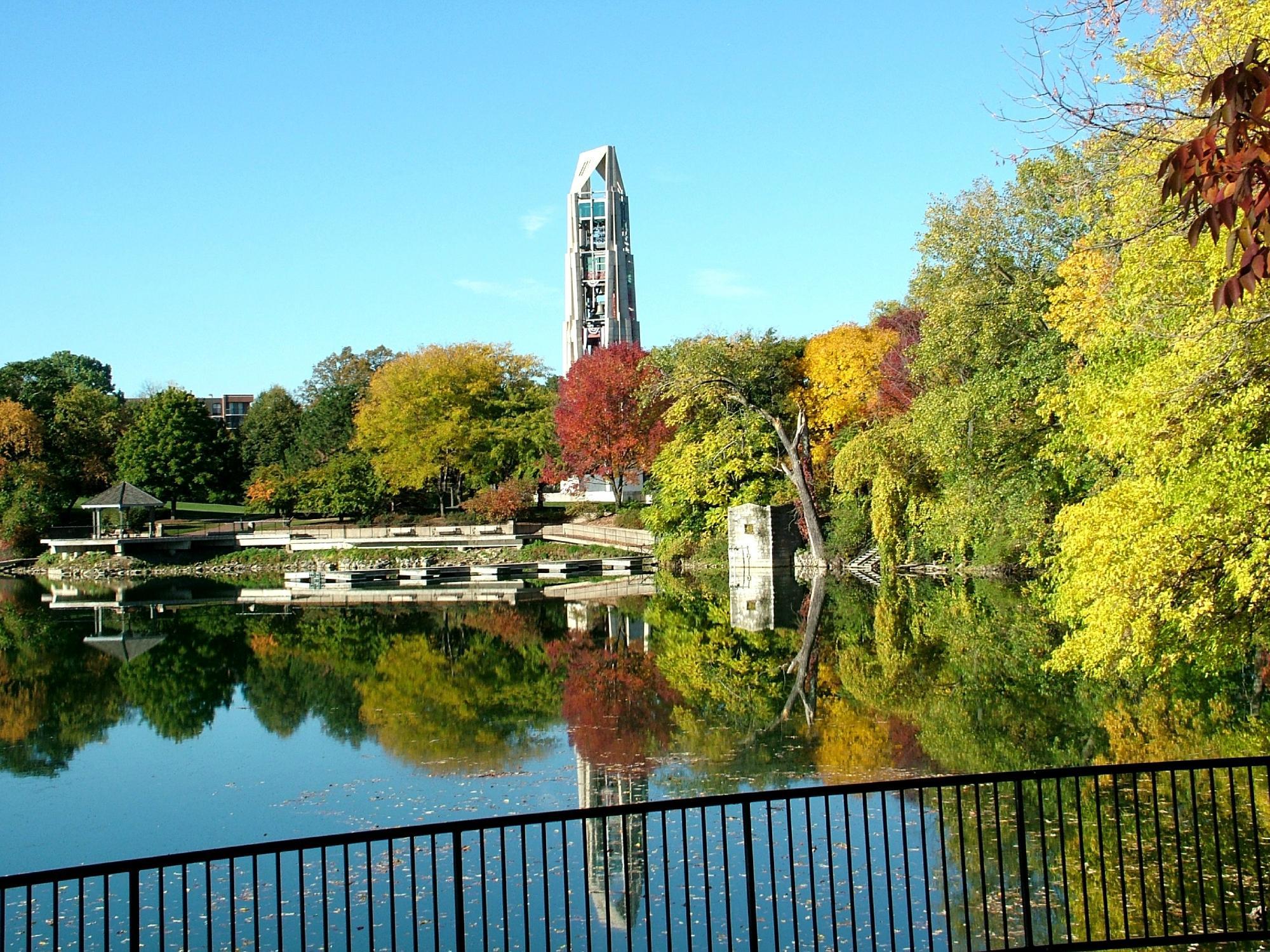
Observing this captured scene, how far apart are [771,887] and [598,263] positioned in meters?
69.4

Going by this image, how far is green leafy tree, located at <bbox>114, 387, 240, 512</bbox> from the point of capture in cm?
6309

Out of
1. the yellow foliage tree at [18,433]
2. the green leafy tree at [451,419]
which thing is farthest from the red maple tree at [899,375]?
the yellow foliage tree at [18,433]

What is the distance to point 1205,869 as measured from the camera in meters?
8.64

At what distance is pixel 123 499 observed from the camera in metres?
49.9

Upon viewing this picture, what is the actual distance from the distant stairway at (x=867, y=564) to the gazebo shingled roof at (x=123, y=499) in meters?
30.1

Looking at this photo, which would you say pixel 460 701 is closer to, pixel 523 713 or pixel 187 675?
pixel 523 713

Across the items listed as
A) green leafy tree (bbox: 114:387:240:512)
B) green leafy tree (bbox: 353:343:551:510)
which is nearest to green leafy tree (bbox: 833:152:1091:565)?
green leafy tree (bbox: 353:343:551:510)

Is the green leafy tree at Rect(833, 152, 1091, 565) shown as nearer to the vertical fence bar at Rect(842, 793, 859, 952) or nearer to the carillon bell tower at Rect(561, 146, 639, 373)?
the vertical fence bar at Rect(842, 793, 859, 952)

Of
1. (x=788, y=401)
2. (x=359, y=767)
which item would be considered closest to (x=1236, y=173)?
(x=359, y=767)

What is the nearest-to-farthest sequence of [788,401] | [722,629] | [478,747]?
1. [478,747]
2. [722,629]
3. [788,401]

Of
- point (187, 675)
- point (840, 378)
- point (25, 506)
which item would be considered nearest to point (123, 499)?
point (25, 506)

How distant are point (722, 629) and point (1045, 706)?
10.6 m

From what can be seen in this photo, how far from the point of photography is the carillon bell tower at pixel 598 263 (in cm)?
7450

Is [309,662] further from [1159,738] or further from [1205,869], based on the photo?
[1205,869]
